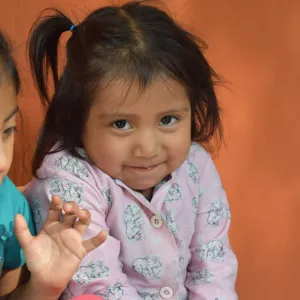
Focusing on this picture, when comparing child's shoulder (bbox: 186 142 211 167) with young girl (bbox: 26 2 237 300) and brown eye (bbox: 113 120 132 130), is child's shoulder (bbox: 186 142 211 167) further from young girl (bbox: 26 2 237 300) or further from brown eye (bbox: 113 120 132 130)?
brown eye (bbox: 113 120 132 130)

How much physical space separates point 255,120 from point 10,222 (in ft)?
2.38

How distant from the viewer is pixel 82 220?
768 millimetres

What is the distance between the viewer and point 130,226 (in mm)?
956

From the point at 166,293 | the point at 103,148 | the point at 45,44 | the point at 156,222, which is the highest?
the point at 45,44

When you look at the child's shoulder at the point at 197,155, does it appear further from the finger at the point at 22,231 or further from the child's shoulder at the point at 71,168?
the finger at the point at 22,231

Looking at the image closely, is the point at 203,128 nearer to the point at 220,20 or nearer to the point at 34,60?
the point at 34,60

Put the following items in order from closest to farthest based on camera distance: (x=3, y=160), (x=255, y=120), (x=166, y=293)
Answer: (x=3, y=160) < (x=166, y=293) < (x=255, y=120)

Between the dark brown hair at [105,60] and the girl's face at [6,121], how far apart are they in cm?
16

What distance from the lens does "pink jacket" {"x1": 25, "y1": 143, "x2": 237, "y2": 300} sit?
2.97 feet

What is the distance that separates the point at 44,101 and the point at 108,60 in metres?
0.20

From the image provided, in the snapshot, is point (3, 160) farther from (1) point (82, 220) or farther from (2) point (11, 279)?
(2) point (11, 279)

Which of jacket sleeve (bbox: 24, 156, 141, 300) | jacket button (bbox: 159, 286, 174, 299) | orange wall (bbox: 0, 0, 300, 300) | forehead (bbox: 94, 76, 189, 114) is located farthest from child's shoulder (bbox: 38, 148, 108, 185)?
orange wall (bbox: 0, 0, 300, 300)

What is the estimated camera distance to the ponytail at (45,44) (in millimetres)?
946

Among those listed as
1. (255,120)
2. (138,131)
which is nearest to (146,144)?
(138,131)
